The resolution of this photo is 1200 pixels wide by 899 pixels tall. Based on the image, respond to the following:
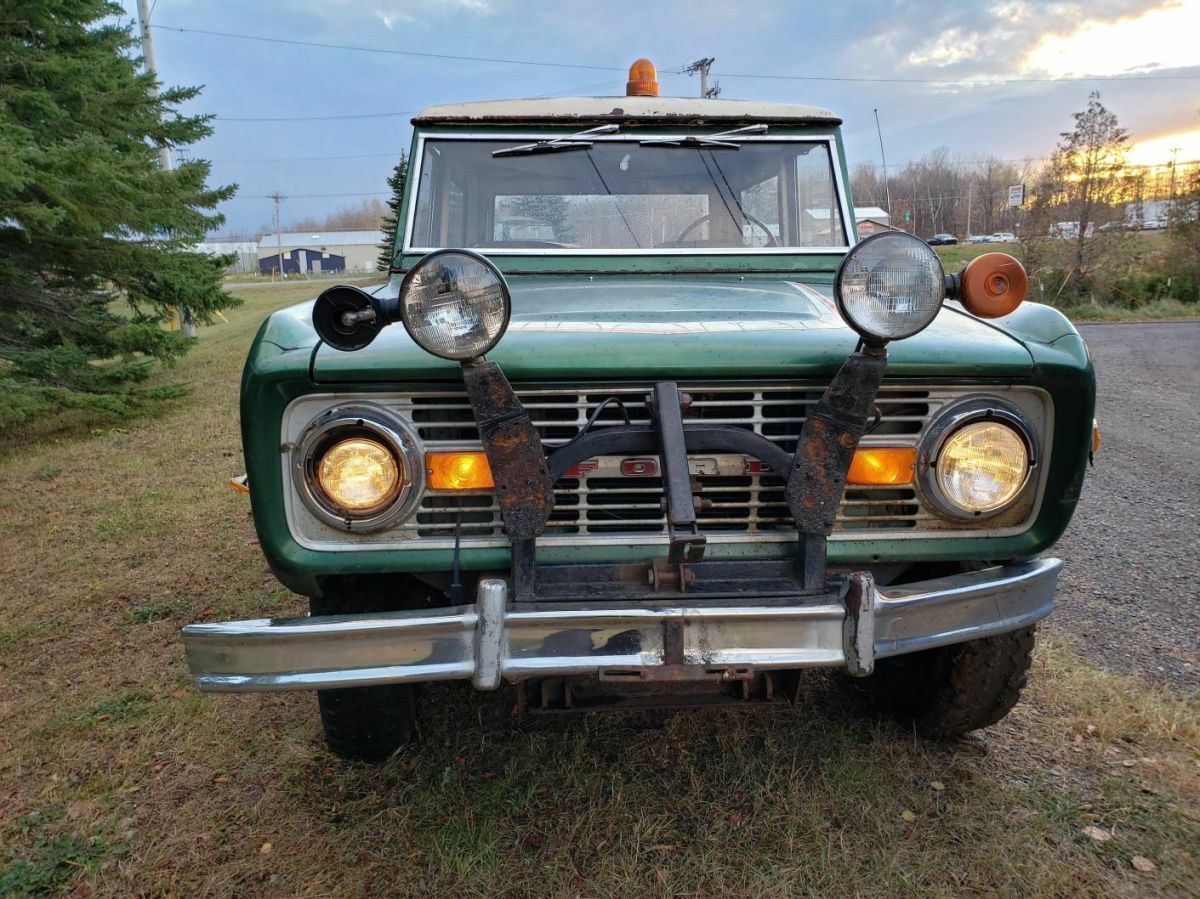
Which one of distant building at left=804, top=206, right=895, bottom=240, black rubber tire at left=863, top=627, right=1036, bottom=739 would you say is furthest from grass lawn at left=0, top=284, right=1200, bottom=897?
distant building at left=804, top=206, right=895, bottom=240

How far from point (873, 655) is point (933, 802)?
92 centimetres

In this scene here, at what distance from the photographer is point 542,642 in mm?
1812

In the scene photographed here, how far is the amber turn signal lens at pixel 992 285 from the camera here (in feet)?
6.49

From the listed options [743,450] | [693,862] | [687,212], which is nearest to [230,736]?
[693,862]

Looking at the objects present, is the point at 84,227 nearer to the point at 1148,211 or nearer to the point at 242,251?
the point at 1148,211

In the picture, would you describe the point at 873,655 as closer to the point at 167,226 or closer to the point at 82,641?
the point at 82,641

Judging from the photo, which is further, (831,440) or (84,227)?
(84,227)

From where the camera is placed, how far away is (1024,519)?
2162mm

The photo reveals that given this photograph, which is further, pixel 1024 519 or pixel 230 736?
pixel 230 736

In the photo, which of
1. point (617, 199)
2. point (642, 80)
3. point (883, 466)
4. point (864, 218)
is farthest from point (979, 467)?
point (642, 80)

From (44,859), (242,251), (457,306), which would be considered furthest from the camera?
(242,251)

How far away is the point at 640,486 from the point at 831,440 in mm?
485

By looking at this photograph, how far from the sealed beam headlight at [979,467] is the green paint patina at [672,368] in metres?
0.10

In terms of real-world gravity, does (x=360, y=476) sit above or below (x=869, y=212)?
below
